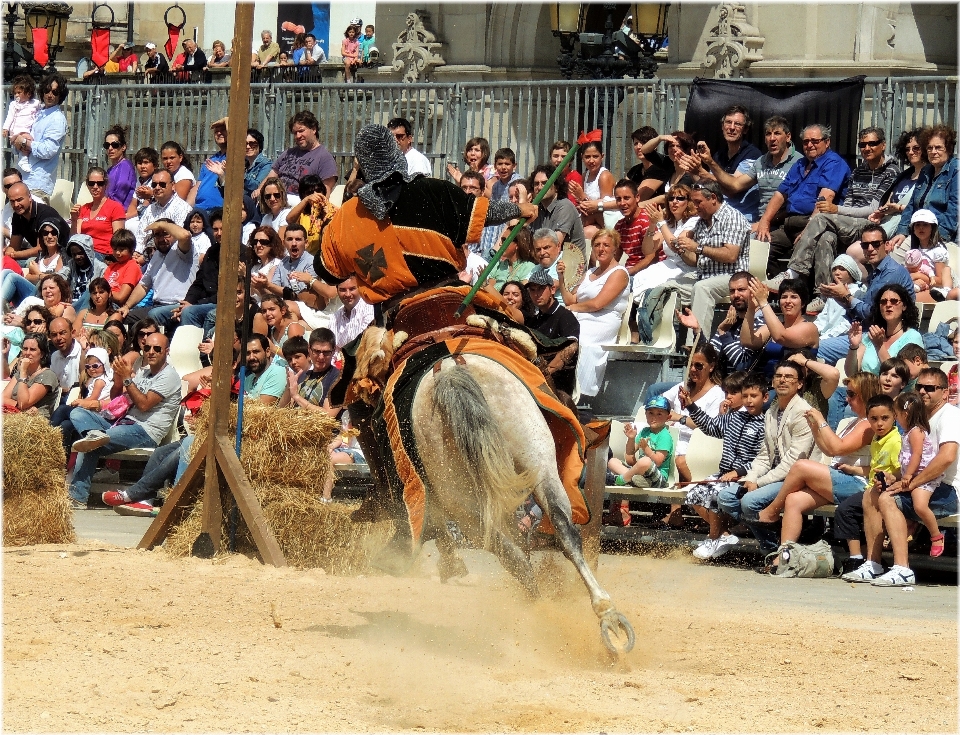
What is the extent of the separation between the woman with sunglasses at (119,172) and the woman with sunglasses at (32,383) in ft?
13.4

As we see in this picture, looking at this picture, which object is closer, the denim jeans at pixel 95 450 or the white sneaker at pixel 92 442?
the white sneaker at pixel 92 442

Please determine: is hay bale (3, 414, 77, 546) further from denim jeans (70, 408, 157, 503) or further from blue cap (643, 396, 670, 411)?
blue cap (643, 396, 670, 411)

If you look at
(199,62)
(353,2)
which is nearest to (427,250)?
(199,62)

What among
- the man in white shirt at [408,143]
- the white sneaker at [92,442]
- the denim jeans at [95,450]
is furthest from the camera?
the man in white shirt at [408,143]

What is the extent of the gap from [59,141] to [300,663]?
36.9 ft

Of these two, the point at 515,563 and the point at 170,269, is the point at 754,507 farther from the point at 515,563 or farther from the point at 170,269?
the point at 170,269

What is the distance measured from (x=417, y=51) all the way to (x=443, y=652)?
40.4 feet

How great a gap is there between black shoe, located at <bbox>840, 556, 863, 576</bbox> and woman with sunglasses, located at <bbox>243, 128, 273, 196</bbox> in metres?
7.68

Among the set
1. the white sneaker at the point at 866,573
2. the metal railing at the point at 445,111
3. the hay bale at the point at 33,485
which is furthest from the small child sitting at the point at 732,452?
the hay bale at the point at 33,485

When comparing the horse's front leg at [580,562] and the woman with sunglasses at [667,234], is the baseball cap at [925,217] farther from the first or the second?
the horse's front leg at [580,562]

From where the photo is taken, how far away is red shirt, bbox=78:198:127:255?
14.9 metres

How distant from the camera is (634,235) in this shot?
1217 cm

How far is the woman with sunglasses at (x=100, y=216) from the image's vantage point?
48.9 ft

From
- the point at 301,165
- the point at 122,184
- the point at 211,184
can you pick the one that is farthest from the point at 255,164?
the point at 122,184
